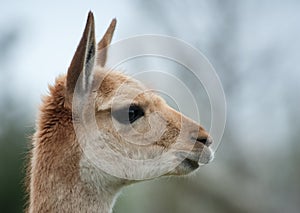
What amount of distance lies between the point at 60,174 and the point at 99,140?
33 centimetres

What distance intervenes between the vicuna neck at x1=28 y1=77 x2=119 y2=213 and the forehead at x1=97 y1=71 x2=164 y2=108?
0.25 m

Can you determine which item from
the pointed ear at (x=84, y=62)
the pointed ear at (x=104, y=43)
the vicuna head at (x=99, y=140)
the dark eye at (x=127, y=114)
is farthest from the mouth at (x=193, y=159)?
the pointed ear at (x=104, y=43)

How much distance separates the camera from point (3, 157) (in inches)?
503

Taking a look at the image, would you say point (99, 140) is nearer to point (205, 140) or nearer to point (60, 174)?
point (60, 174)

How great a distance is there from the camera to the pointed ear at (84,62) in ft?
13.7

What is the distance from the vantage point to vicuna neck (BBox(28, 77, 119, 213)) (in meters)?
4.27

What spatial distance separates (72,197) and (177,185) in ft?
30.8

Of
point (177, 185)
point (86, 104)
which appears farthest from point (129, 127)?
point (177, 185)

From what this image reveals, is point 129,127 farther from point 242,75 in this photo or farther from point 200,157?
point 242,75

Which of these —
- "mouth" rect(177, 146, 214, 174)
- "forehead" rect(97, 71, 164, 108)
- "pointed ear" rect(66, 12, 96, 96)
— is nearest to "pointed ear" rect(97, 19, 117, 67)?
"forehead" rect(97, 71, 164, 108)

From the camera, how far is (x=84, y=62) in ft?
14.1

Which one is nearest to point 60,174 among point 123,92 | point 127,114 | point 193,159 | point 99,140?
point 99,140

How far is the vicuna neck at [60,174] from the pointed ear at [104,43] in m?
0.62

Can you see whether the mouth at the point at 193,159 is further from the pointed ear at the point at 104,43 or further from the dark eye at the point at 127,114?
the pointed ear at the point at 104,43
